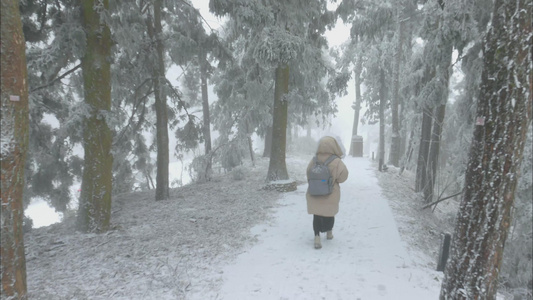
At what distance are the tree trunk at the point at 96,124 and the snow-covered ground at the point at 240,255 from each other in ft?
1.63

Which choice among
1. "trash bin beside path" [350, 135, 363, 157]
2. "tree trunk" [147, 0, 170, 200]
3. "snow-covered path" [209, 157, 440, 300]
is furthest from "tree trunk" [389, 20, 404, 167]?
"tree trunk" [147, 0, 170, 200]

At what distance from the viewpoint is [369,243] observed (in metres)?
6.03

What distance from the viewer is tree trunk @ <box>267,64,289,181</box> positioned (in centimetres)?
1032

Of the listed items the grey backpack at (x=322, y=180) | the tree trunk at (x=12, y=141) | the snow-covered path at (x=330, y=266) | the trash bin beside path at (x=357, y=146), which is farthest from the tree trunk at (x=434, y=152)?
the trash bin beside path at (x=357, y=146)

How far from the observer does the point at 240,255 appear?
5.53 meters

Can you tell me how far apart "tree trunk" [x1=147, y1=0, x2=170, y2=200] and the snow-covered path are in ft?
13.1

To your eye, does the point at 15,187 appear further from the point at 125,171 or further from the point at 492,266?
the point at 125,171

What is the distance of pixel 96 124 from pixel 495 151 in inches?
245

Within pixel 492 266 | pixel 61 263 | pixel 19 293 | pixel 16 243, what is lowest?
pixel 61 263

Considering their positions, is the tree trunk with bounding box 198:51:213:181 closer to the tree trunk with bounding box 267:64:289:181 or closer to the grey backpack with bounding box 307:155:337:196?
the tree trunk with bounding box 267:64:289:181

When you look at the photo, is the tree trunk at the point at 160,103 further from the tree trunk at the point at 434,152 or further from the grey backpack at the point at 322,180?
the tree trunk at the point at 434,152

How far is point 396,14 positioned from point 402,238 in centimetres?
1101

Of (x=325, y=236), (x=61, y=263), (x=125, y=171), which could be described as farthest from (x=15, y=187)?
(x=125, y=171)

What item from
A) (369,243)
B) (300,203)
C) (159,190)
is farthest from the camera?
(159,190)
